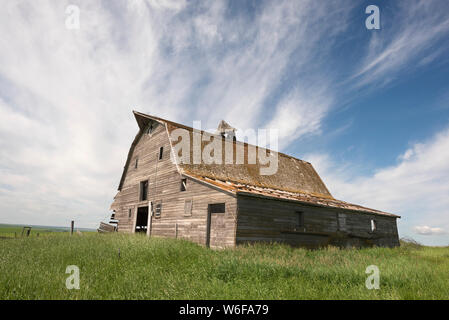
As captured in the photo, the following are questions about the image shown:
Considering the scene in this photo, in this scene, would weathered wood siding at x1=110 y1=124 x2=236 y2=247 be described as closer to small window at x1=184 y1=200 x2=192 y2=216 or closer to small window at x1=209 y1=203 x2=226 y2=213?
small window at x1=184 y1=200 x2=192 y2=216

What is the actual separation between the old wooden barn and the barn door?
0.05m

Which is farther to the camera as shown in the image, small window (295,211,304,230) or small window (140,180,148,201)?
small window (140,180,148,201)

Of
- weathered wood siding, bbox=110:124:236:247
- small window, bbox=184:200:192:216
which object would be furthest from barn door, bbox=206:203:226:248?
small window, bbox=184:200:192:216

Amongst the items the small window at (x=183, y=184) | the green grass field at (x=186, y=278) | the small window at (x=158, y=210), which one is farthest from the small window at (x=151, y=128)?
the green grass field at (x=186, y=278)

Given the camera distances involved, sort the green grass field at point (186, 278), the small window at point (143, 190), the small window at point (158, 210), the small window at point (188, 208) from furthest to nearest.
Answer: the small window at point (143, 190), the small window at point (158, 210), the small window at point (188, 208), the green grass field at point (186, 278)

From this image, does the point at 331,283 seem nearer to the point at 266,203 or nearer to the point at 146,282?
the point at 146,282

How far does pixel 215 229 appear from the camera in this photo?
13.5m

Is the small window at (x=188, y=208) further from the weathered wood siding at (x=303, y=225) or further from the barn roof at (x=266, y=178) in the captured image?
the weathered wood siding at (x=303, y=225)

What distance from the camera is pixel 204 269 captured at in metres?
8.59

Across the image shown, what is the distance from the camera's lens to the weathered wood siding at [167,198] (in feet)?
43.5

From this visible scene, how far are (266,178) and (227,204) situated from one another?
7.75 meters

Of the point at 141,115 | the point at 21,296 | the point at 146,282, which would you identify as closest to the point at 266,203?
the point at 146,282

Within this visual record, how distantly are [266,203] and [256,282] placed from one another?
6962mm

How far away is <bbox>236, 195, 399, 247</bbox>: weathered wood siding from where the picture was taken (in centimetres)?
1310
